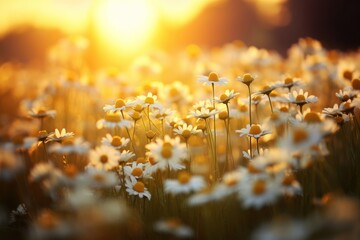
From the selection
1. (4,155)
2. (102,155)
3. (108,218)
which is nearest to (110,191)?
(102,155)

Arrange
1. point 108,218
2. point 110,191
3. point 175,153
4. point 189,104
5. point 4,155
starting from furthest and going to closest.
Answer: point 189,104
point 4,155
point 110,191
point 175,153
point 108,218

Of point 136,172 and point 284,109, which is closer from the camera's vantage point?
point 136,172

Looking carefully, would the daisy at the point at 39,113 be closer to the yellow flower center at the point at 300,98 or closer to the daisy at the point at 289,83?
the daisy at the point at 289,83

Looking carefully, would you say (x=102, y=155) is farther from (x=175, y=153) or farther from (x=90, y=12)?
(x=90, y=12)

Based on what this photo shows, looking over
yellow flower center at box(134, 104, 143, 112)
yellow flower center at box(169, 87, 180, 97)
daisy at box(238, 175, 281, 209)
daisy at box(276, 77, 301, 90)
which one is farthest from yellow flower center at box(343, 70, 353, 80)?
daisy at box(238, 175, 281, 209)

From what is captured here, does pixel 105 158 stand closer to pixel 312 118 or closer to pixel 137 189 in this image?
pixel 137 189

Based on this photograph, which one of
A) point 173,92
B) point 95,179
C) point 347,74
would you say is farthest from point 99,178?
point 347,74

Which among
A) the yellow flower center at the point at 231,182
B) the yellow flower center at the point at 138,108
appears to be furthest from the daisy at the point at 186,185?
the yellow flower center at the point at 138,108
